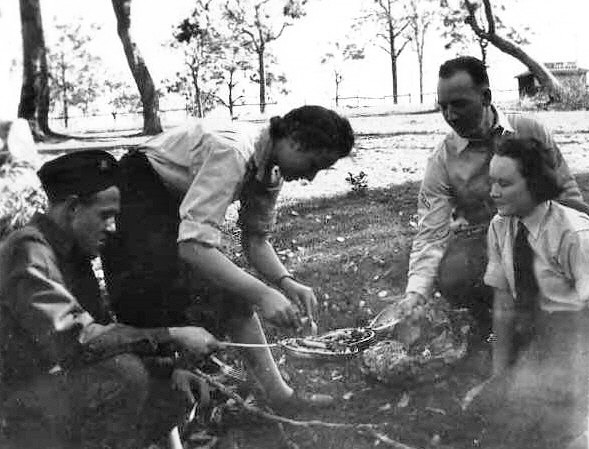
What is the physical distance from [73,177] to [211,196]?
0.46 m

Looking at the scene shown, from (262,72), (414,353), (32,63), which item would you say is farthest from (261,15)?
(414,353)

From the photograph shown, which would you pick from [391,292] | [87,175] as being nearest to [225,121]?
[87,175]

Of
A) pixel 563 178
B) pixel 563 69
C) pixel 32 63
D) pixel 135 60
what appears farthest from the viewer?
pixel 563 69

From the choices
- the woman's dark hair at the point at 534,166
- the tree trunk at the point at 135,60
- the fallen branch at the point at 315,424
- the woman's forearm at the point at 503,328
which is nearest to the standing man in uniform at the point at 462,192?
the woman's forearm at the point at 503,328

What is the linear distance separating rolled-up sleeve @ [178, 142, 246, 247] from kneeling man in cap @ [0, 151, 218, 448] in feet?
0.95

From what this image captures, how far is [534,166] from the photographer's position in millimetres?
2531

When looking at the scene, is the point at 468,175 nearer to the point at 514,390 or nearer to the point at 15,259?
the point at 514,390

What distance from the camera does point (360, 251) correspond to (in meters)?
4.74

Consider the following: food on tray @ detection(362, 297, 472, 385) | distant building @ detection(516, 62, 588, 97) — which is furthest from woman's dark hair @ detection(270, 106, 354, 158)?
distant building @ detection(516, 62, 588, 97)

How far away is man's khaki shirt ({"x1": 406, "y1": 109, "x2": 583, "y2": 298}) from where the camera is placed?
3074 mm

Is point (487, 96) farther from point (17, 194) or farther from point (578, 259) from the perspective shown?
point (17, 194)

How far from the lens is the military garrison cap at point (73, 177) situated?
204cm

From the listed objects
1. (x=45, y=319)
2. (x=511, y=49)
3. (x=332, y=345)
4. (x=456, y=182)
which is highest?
(x=511, y=49)

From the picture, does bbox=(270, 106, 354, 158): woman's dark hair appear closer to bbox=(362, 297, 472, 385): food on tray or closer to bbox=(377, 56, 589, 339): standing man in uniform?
bbox=(377, 56, 589, 339): standing man in uniform
